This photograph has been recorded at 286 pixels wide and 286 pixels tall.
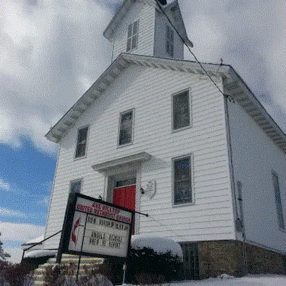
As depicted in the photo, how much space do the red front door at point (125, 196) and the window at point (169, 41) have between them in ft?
31.1

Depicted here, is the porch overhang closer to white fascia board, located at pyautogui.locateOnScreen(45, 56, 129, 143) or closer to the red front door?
the red front door

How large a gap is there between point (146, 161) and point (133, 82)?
455 centimetres

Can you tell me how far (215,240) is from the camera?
10070 mm

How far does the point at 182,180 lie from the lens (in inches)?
462

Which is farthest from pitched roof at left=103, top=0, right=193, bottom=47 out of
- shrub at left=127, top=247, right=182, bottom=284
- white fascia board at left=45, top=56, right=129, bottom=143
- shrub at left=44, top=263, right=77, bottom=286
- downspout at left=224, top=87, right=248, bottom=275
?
shrub at left=44, top=263, right=77, bottom=286

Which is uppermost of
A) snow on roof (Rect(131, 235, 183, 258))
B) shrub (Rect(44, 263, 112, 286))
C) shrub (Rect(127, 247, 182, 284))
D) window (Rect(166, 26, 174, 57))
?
window (Rect(166, 26, 174, 57))

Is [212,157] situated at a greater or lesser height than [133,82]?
lesser

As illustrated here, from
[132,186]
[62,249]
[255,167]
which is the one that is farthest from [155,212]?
[62,249]

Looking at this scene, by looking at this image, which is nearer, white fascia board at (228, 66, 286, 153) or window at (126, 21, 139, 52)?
white fascia board at (228, 66, 286, 153)

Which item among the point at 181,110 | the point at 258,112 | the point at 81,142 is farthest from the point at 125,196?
the point at 258,112

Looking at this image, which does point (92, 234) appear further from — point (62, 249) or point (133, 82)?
point (133, 82)

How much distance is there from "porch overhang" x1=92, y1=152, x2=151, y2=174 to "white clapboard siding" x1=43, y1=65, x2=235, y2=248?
29cm

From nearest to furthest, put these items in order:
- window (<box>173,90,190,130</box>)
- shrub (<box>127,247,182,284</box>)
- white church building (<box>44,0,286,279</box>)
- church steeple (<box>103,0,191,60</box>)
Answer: shrub (<box>127,247,182,284</box>), white church building (<box>44,0,286,279</box>), window (<box>173,90,190,130</box>), church steeple (<box>103,0,191,60</box>)

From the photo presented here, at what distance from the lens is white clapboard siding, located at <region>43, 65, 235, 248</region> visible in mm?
10695
